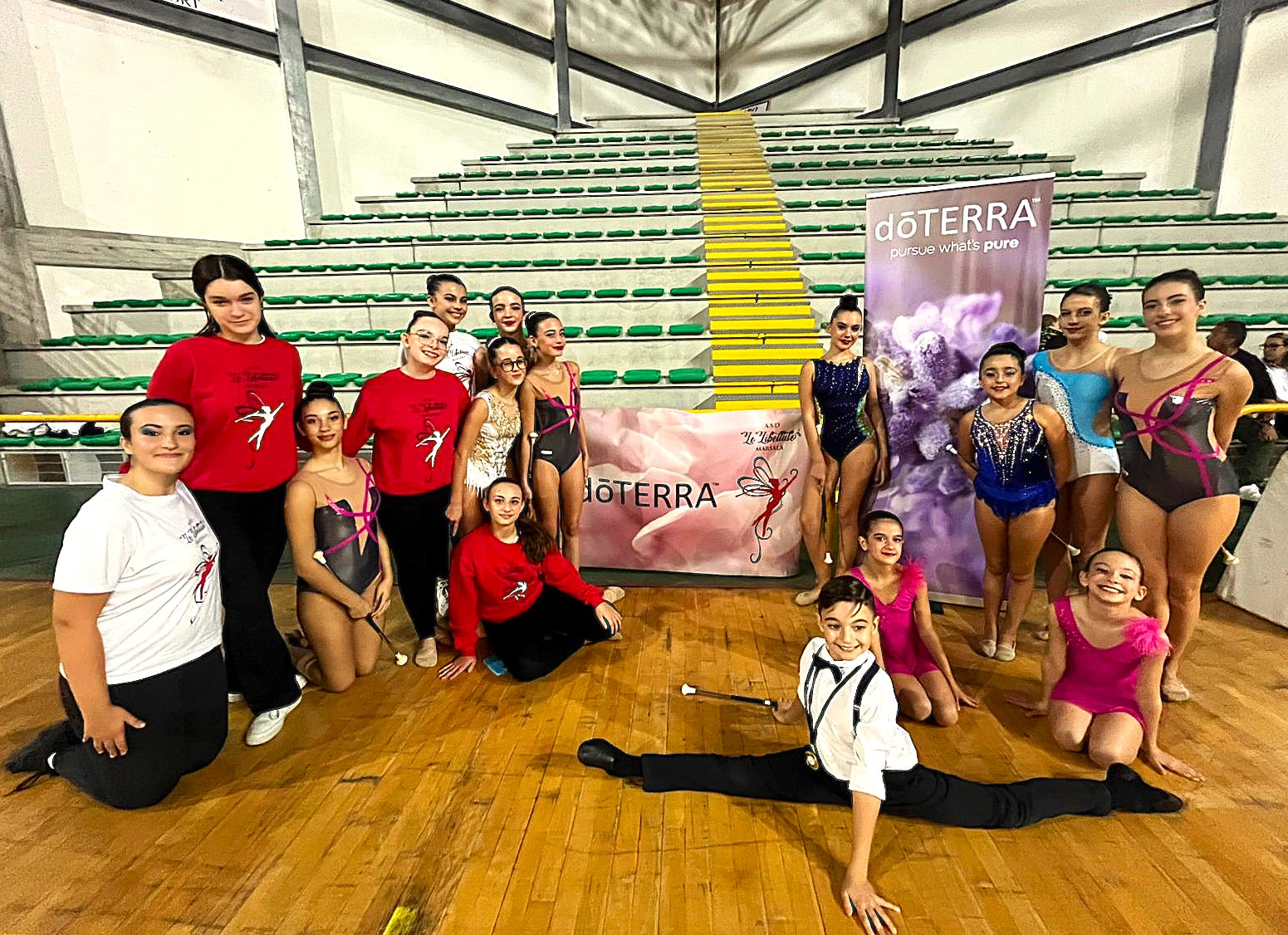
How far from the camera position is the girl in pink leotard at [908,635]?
7.34 feet

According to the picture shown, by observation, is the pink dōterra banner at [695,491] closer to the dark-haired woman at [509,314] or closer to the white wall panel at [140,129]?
the dark-haired woman at [509,314]

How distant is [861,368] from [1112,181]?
8.36 m

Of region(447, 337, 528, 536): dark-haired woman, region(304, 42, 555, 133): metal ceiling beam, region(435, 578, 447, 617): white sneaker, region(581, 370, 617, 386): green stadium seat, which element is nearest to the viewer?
region(447, 337, 528, 536): dark-haired woman

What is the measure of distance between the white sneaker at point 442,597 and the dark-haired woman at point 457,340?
104cm

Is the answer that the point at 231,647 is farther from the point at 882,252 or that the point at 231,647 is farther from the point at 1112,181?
the point at 1112,181

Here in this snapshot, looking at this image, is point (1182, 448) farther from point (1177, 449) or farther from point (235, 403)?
point (235, 403)

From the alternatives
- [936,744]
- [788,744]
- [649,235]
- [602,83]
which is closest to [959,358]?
[936,744]

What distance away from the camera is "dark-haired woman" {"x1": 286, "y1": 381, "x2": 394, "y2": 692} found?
2371mm

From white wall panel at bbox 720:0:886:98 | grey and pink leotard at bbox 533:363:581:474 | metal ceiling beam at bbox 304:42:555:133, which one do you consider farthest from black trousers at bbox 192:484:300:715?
white wall panel at bbox 720:0:886:98

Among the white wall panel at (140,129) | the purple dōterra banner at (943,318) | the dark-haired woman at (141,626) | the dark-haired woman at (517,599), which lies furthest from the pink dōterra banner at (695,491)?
the white wall panel at (140,129)

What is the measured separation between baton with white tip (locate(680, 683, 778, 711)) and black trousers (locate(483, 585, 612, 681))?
1.63 ft

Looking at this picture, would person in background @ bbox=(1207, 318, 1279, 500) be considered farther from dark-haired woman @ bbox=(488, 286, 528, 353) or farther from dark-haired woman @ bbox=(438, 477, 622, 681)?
dark-haired woman @ bbox=(488, 286, 528, 353)

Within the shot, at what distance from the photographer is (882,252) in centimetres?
322

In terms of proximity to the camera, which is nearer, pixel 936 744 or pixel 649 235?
pixel 936 744
